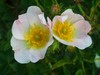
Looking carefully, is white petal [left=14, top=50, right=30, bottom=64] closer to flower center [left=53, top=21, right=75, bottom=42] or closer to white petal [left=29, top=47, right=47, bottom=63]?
white petal [left=29, top=47, right=47, bottom=63]

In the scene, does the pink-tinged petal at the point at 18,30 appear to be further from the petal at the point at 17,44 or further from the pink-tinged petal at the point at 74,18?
the pink-tinged petal at the point at 74,18

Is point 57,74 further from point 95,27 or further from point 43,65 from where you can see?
point 95,27

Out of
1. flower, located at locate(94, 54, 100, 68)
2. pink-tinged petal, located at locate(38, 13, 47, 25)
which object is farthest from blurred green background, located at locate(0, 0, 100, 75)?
pink-tinged petal, located at locate(38, 13, 47, 25)

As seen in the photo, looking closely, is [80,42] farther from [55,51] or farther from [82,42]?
[55,51]

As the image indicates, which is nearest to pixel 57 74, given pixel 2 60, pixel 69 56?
pixel 69 56

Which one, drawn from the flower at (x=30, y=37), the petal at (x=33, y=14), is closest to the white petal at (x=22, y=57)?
the flower at (x=30, y=37)

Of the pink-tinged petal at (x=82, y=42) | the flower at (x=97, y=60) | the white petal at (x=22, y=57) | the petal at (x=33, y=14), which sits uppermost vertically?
the petal at (x=33, y=14)
